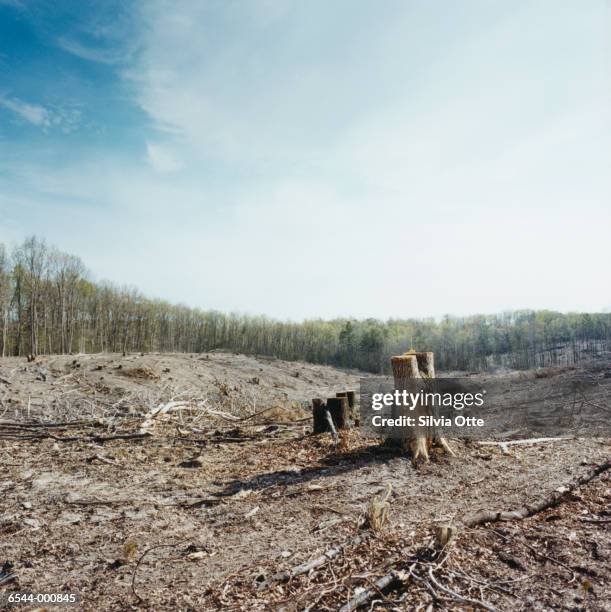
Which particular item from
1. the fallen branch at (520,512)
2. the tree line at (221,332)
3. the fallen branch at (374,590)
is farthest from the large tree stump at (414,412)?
the tree line at (221,332)

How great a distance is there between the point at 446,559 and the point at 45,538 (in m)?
3.85

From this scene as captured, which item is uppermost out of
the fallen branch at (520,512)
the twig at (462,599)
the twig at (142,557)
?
the fallen branch at (520,512)

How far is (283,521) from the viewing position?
4.80 m

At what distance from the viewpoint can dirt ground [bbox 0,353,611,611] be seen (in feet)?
10.8

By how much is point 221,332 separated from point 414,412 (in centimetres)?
6489

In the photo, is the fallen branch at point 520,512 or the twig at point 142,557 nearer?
the twig at point 142,557

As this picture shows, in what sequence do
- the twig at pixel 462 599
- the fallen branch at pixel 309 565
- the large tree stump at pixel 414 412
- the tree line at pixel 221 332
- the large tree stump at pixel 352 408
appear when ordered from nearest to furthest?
1. the twig at pixel 462 599
2. the fallen branch at pixel 309 565
3. the large tree stump at pixel 414 412
4. the large tree stump at pixel 352 408
5. the tree line at pixel 221 332

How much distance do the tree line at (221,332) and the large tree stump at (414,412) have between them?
122 feet

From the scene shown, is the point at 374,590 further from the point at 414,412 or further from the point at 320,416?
the point at 320,416

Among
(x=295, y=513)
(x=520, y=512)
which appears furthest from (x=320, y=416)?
(x=520, y=512)

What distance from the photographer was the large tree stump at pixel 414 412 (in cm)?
694

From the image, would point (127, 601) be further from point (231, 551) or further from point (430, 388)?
point (430, 388)

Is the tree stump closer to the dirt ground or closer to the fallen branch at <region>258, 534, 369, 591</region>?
the dirt ground

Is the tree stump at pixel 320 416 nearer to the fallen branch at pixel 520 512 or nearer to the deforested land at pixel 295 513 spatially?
the deforested land at pixel 295 513
